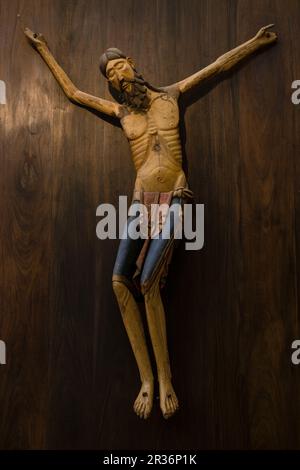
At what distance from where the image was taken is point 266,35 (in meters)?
2.10

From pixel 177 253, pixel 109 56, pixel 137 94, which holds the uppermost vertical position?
pixel 109 56

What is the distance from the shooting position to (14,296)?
202 cm

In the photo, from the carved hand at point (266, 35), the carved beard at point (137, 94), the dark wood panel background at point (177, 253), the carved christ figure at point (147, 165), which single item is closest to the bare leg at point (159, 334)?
the carved christ figure at point (147, 165)

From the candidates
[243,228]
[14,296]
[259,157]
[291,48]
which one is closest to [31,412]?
[14,296]

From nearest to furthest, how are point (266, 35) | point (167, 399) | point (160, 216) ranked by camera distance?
point (167, 399)
point (160, 216)
point (266, 35)

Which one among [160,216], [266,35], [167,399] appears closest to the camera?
[167,399]

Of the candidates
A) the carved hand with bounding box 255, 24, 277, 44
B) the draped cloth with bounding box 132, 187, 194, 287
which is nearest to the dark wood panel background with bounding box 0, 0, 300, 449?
the carved hand with bounding box 255, 24, 277, 44

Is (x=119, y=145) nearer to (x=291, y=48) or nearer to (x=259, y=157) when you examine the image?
(x=259, y=157)

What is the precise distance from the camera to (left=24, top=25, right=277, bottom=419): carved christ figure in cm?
180

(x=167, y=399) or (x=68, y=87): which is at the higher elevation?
(x=68, y=87)

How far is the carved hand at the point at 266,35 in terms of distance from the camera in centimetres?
209

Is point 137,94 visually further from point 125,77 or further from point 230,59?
point 230,59

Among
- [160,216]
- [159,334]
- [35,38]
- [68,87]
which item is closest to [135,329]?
[159,334]

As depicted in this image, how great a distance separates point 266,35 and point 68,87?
2.68ft
